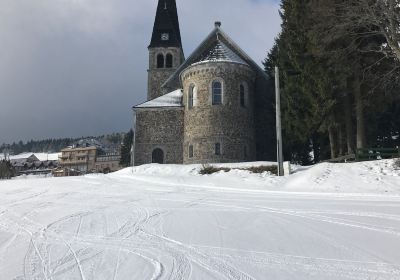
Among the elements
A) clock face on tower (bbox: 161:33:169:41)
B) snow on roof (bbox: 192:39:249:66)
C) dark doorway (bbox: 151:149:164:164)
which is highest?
clock face on tower (bbox: 161:33:169:41)

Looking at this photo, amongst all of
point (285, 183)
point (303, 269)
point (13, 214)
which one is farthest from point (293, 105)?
point (303, 269)

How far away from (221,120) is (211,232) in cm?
2073

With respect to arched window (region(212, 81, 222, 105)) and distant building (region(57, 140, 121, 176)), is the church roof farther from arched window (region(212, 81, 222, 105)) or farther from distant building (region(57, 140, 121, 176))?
distant building (region(57, 140, 121, 176))

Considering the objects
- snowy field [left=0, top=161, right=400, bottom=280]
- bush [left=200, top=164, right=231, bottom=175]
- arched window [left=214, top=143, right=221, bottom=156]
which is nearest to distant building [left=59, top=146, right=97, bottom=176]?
arched window [left=214, top=143, right=221, bottom=156]

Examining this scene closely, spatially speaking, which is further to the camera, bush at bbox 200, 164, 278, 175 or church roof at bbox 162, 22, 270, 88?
church roof at bbox 162, 22, 270, 88

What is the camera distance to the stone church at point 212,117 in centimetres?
2931

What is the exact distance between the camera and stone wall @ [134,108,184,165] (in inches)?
1245

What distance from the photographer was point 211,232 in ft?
29.2

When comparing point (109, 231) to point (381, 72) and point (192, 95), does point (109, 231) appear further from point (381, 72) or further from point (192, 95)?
point (192, 95)

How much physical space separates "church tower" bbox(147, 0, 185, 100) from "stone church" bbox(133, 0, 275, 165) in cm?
829

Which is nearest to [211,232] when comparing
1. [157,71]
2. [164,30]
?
[157,71]

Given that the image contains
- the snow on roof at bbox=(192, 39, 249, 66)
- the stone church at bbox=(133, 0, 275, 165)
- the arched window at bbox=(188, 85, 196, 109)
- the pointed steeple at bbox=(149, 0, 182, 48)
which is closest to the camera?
the stone church at bbox=(133, 0, 275, 165)

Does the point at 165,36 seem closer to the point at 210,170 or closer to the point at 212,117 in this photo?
the point at 212,117

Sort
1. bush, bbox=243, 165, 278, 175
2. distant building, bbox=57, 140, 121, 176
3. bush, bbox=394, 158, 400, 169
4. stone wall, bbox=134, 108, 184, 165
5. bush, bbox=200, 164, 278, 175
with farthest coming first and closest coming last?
distant building, bbox=57, 140, 121, 176
stone wall, bbox=134, 108, 184, 165
bush, bbox=200, 164, 278, 175
bush, bbox=243, 165, 278, 175
bush, bbox=394, 158, 400, 169
